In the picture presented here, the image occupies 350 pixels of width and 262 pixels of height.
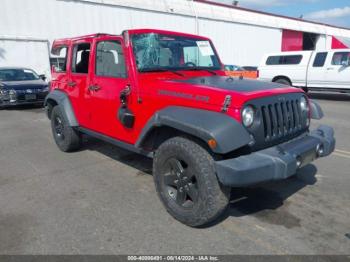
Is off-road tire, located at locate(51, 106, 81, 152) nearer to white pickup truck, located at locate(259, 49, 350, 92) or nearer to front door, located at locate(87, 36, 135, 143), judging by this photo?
front door, located at locate(87, 36, 135, 143)

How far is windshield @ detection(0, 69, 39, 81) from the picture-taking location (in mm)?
12281

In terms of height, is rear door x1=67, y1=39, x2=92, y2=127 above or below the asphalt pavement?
above

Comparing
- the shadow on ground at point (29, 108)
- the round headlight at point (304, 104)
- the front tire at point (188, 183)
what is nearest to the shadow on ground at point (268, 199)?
the front tire at point (188, 183)

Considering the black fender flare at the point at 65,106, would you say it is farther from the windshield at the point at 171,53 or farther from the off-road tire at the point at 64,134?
the windshield at the point at 171,53

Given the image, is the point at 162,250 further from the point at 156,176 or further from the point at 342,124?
the point at 342,124

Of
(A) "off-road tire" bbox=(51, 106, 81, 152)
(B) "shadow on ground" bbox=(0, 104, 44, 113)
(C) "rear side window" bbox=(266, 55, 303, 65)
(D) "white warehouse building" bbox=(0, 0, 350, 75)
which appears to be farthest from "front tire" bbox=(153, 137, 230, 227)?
(D) "white warehouse building" bbox=(0, 0, 350, 75)

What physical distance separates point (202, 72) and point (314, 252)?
261 cm

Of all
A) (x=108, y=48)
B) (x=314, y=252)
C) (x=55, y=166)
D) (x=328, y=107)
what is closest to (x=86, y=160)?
(x=55, y=166)

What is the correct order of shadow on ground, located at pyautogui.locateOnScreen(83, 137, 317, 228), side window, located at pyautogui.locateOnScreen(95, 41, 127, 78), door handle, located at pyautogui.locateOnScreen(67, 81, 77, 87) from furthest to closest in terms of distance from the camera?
door handle, located at pyautogui.locateOnScreen(67, 81, 77, 87) → side window, located at pyautogui.locateOnScreen(95, 41, 127, 78) → shadow on ground, located at pyautogui.locateOnScreen(83, 137, 317, 228)

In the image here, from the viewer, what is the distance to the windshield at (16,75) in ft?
40.3

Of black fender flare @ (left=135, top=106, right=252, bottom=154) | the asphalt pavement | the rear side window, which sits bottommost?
the asphalt pavement

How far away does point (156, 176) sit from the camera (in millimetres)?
3590

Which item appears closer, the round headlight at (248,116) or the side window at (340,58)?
the round headlight at (248,116)

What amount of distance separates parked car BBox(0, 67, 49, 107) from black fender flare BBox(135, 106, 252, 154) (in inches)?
382
